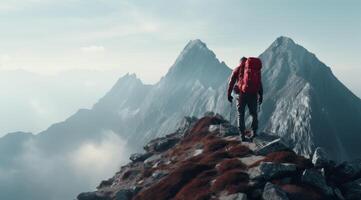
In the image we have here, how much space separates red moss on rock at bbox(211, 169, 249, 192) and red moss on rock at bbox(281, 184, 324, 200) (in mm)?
3289

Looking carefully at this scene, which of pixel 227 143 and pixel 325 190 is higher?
pixel 227 143

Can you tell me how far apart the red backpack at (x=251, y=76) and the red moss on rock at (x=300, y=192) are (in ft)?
30.9

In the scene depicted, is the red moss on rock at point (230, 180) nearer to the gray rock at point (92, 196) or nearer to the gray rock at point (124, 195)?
the gray rock at point (124, 195)

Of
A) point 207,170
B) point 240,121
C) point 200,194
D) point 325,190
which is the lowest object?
point 325,190

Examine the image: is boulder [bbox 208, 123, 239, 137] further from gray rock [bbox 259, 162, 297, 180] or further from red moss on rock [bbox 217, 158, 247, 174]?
gray rock [bbox 259, 162, 297, 180]

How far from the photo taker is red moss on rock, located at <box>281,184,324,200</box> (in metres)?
32.8

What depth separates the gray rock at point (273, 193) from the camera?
32.0m

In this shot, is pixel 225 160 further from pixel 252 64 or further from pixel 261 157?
pixel 252 64

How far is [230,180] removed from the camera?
36.5 meters

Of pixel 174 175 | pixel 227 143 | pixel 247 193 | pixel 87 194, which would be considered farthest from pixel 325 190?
pixel 87 194

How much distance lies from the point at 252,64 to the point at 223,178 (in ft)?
30.2

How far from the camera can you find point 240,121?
145ft

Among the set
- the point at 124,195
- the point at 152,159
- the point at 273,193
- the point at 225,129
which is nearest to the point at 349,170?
the point at 273,193

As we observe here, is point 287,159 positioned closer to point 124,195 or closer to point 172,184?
point 172,184
